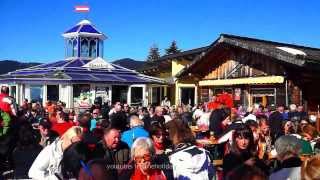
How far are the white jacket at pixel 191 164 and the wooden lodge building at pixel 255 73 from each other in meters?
11.6

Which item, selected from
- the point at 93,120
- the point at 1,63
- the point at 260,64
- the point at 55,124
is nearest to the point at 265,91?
the point at 260,64

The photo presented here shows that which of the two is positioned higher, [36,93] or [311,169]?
[36,93]

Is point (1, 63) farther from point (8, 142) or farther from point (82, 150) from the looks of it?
point (82, 150)

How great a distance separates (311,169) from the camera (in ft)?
11.3

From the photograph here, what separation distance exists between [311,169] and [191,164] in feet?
5.84

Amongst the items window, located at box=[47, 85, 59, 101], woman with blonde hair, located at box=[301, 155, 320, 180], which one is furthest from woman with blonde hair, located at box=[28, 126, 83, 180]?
window, located at box=[47, 85, 59, 101]

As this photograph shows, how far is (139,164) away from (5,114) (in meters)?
6.47

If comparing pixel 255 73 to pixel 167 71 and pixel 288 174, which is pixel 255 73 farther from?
pixel 288 174

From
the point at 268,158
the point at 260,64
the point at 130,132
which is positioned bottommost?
the point at 268,158

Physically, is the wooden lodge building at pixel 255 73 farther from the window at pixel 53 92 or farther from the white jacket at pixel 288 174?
the white jacket at pixel 288 174

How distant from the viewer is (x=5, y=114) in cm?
1016

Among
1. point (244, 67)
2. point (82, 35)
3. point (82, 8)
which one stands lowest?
point (244, 67)

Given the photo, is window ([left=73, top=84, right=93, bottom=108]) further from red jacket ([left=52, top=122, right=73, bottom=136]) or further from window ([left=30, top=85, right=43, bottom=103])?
red jacket ([left=52, top=122, right=73, bottom=136])

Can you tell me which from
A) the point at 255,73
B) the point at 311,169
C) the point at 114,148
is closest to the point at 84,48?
the point at 255,73
